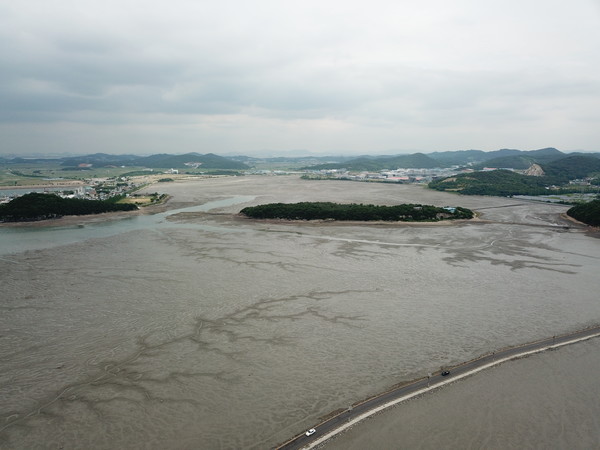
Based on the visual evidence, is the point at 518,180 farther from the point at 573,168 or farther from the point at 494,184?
the point at 573,168

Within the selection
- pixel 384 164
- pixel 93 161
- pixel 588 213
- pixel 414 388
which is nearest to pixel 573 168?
pixel 384 164

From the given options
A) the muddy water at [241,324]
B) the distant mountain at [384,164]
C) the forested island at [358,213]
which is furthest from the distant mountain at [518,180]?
the distant mountain at [384,164]

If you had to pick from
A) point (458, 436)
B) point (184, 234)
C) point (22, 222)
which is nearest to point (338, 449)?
point (458, 436)

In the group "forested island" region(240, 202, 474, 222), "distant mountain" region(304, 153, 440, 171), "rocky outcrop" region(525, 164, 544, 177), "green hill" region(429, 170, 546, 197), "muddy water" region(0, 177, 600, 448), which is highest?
"distant mountain" region(304, 153, 440, 171)

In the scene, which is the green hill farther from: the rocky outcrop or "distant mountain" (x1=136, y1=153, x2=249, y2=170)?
"distant mountain" (x1=136, y1=153, x2=249, y2=170)

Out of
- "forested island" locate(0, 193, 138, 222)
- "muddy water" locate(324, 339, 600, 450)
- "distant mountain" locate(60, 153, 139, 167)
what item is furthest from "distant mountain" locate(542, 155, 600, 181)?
"distant mountain" locate(60, 153, 139, 167)

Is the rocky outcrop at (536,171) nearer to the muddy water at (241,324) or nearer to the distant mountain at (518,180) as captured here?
the distant mountain at (518,180)
